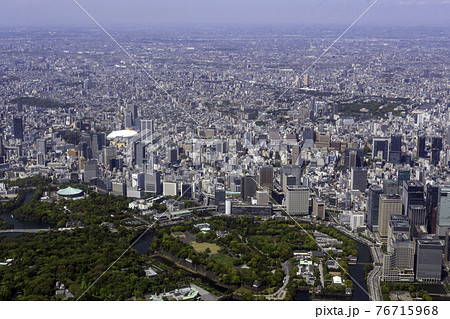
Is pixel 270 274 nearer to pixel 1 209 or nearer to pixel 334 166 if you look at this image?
pixel 1 209

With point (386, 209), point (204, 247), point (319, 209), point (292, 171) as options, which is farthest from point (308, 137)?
point (204, 247)

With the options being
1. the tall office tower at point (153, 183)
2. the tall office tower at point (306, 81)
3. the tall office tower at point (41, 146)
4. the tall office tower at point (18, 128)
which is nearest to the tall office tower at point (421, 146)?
the tall office tower at point (306, 81)

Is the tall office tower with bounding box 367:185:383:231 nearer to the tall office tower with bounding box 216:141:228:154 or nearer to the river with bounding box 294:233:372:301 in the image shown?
the river with bounding box 294:233:372:301

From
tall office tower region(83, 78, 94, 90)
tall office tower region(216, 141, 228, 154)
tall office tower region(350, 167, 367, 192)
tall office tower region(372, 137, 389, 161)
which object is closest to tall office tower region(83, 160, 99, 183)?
tall office tower region(216, 141, 228, 154)

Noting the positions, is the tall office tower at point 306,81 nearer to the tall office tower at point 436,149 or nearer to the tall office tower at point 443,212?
the tall office tower at point 436,149

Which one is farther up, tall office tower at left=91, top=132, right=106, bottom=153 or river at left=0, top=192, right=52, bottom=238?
tall office tower at left=91, top=132, right=106, bottom=153
